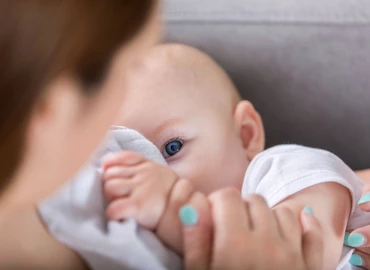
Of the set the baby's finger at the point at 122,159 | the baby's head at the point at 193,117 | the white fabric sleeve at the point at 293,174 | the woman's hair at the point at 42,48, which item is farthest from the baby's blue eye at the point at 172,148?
the woman's hair at the point at 42,48

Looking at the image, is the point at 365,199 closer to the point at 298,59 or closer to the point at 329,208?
the point at 329,208

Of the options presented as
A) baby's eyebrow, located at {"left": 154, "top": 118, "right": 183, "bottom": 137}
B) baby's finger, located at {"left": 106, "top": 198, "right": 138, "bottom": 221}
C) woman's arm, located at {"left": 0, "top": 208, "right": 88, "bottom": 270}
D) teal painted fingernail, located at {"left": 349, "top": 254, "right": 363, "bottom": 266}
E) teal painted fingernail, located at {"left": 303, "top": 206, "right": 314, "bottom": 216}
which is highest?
baby's finger, located at {"left": 106, "top": 198, "right": 138, "bottom": 221}

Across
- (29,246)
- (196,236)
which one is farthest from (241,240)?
(29,246)

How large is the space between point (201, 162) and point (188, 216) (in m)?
0.28

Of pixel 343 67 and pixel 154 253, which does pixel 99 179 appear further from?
pixel 343 67

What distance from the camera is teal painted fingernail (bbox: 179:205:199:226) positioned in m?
0.48

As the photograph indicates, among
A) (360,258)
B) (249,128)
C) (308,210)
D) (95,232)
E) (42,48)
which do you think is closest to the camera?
(42,48)

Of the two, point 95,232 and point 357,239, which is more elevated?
point 95,232

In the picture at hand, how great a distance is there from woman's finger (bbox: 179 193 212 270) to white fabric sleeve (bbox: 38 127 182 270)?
2 cm

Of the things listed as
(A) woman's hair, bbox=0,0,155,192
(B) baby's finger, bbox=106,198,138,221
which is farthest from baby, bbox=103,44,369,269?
(A) woman's hair, bbox=0,0,155,192

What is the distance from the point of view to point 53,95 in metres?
0.34

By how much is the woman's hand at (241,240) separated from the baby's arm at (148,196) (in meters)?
0.02

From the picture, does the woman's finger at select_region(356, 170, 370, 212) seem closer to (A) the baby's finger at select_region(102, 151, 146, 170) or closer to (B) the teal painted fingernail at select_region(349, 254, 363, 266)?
(B) the teal painted fingernail at select_region(349, 254, 363, 266)

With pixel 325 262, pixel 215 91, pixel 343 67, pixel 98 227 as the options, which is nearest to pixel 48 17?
pixel 98 227
